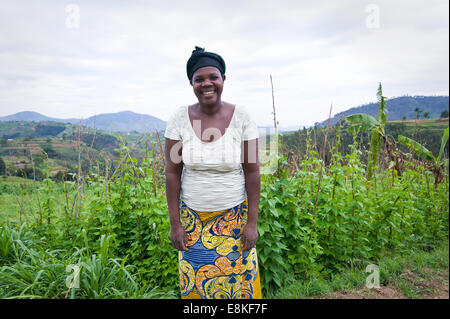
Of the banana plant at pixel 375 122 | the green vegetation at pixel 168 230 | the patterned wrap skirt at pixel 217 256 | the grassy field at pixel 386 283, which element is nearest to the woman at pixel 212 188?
the patterned wrap skirt at pixel 217 256

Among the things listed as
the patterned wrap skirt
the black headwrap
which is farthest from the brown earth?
the black headwrap

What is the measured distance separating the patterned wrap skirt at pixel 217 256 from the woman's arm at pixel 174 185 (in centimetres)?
5

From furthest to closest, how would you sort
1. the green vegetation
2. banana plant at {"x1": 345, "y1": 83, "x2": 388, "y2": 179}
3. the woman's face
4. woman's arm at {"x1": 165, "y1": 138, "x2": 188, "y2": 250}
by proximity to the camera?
1. banana plant at {"x1": 345, "y1": 83, "x2": 388, "y2": 179}
2. the green vegetation
3. woman's arm at {"x1": 165, "y1": 138, "x2": 188, "y2": 250}
4. the woman's face

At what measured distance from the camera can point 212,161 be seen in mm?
1667

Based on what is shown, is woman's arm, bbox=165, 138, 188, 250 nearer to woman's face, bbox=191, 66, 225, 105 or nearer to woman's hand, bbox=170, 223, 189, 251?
woman's hand, bbox=170, 223, 189, 251

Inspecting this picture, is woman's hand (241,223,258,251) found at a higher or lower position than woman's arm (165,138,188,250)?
lower

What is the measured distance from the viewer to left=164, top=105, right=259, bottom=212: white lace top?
65.8 inches

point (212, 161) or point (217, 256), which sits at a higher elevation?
point (212, 161)

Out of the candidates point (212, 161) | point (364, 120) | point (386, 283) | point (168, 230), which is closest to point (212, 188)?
point (212, 161)

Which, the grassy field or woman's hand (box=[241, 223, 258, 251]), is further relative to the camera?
the grassy field

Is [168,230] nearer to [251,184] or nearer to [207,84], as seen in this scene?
[251,184]

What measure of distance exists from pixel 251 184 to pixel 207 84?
71cm

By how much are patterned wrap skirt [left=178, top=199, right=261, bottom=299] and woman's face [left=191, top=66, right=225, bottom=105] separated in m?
0.75
